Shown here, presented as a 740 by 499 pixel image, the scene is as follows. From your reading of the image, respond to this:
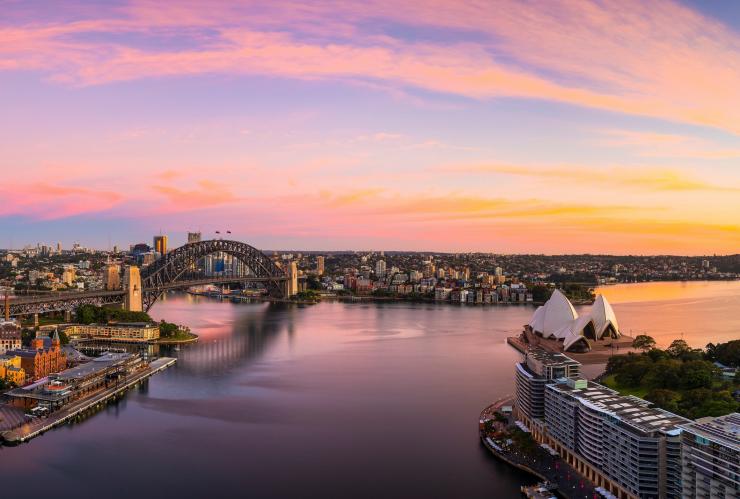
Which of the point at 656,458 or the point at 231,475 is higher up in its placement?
the point at 656,458

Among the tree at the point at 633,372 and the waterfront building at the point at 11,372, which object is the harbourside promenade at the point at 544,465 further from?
the waterfront building at the point at 11,372

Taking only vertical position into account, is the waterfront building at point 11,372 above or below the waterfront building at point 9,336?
below

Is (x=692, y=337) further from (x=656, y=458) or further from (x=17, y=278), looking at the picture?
(x=17, y=278)

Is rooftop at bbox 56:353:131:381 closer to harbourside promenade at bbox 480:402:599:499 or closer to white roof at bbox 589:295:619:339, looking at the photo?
harbourside promenade at bbox 480:402:599:499

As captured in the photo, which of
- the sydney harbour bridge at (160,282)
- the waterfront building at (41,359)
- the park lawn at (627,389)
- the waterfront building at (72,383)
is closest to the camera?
the waterfront building at (72,383)

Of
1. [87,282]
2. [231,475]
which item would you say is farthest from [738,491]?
[87,282]

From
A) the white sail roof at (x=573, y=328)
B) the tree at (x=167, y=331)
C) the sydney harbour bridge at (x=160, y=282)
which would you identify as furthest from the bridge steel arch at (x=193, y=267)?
the white sail roof at (x=573, y=328)

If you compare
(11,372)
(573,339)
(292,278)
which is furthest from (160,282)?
(573,339)
